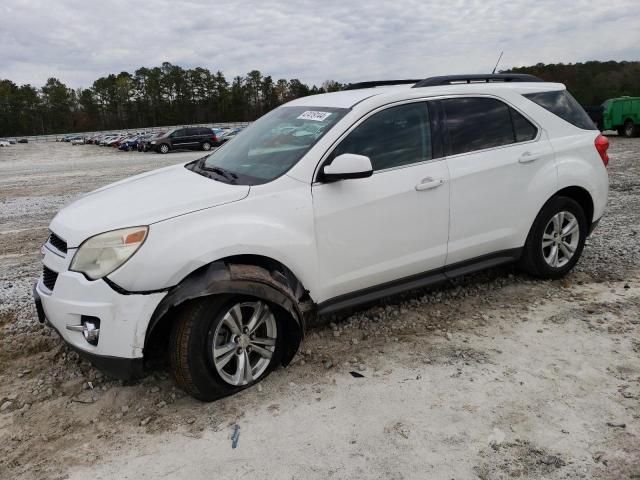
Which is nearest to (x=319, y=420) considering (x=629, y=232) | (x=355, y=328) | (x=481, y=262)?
(x=355, y=328)

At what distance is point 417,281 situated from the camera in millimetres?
3814

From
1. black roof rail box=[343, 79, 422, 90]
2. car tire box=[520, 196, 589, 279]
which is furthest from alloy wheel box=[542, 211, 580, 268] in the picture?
black roof rail box=[343, 79, 422, 90]

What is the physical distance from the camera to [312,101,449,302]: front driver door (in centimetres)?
336

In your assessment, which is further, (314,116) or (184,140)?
(184,140)

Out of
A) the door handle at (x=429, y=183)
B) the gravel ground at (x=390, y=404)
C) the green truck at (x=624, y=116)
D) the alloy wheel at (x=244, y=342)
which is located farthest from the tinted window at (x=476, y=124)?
the green truck at (x=624, y=116)

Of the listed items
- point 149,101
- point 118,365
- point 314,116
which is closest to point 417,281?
point 314,116

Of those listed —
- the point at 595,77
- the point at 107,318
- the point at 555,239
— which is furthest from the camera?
the point at 595,77

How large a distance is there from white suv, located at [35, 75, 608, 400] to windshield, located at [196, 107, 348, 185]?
15 mm

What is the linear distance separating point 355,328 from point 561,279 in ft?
6.91

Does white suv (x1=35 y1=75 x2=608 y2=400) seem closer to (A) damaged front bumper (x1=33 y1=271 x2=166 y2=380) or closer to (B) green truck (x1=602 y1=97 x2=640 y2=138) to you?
(A) damaged front bumper (x1=33 y1=271 x2=166 y2=380)

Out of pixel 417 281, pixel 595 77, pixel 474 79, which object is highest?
pixel 595 77

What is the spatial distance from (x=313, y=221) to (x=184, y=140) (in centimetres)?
3084

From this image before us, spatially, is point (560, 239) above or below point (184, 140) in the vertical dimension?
below

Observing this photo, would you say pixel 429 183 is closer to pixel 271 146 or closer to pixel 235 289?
pixel 271 146
